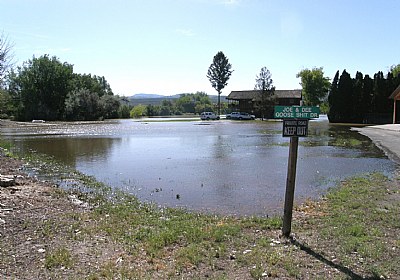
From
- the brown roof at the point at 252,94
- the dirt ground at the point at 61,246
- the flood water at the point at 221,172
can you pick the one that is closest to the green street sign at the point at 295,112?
the dirt ground at the point at 61,246

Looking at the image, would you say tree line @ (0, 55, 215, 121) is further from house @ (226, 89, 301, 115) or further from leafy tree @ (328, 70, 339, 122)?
leafy tree @ (328, 70, 339, 122)

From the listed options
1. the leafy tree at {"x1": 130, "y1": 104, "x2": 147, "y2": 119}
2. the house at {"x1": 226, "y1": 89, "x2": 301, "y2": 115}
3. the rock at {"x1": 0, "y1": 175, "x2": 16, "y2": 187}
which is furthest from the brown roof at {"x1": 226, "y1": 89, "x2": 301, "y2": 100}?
the rock at {"x1": 0, "y1": 175, "x2": 16, "y2": 187}

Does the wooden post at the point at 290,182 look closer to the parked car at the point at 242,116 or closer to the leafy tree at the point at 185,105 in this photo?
the parked car at the point at 242,116

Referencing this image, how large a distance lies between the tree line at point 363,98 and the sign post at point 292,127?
52413mm

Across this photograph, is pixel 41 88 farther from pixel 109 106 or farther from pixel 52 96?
pixel 109 106

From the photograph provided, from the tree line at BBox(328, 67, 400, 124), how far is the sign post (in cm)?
5241

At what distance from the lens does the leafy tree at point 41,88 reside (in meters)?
67.6

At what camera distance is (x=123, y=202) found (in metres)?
8.33

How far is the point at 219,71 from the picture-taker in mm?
87875

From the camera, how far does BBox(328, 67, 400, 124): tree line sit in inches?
2057

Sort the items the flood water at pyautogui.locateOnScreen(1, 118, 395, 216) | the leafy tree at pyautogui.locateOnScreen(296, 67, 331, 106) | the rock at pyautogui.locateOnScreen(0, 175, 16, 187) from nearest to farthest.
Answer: the rock at pyautogui.locateOnScreen(0, 175, 16, 187)
the flood water at pyautogui.locateOnScreen(1, 118, 395, 216)
the leafy tree at pyautogui.locateOnScreen(296, 67, 331, 106)

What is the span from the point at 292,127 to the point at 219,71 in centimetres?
8401

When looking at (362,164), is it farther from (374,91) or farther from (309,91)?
(309,91)

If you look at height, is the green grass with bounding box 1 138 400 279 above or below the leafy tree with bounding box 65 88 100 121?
below
